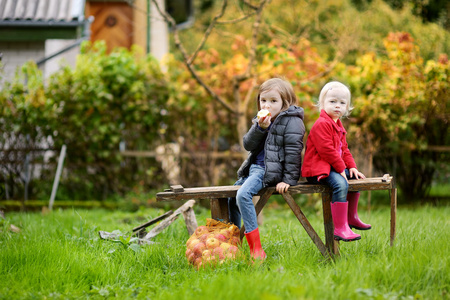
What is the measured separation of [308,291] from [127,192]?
248 inches

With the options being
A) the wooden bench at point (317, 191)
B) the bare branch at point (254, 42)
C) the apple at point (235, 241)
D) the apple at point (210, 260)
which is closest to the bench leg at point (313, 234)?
the wooden bench at point (317, 191)

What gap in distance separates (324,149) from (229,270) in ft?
4.04

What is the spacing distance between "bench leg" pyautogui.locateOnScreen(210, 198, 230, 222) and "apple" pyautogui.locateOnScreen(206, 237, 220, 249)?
0.41 meters

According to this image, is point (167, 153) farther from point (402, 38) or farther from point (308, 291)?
point (308, 291)

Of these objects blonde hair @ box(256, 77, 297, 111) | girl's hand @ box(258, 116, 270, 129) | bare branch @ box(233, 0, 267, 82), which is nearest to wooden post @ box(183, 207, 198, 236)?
girl's hand @ box(258, 116, 270, 129)

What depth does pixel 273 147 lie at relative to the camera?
3920mm

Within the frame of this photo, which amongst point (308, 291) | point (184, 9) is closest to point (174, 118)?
point (308, 291)

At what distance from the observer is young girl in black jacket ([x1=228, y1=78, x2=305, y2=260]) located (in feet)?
12.6

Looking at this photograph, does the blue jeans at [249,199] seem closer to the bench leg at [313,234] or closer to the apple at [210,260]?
the bench leg at [313,234]

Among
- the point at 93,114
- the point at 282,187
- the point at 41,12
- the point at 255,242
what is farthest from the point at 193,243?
the point at 41,12

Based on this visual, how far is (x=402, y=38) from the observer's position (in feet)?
26.2

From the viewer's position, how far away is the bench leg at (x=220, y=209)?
421cm

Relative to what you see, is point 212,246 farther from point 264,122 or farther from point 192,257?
point 264,122

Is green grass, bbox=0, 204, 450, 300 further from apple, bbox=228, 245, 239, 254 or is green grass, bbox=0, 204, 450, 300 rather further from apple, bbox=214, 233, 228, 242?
apple, bbox=214, 233, 228, 242
